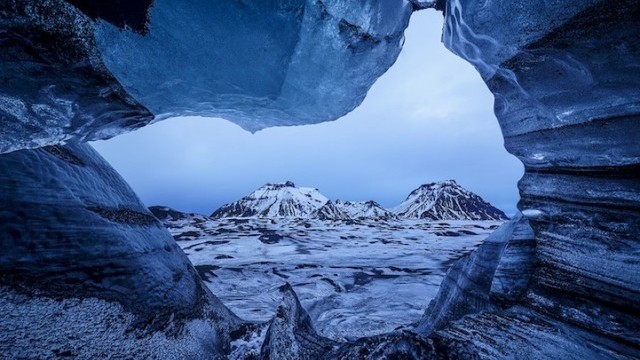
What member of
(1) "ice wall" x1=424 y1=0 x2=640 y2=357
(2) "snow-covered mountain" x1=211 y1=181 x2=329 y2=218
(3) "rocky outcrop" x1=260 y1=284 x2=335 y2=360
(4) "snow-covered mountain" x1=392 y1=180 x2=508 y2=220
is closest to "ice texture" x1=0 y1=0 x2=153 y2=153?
(3) "rocky outcrop" x1=260 y1=284 x2=335 y2=360

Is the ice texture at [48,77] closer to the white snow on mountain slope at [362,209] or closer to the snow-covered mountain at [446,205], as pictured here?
the white snow on mountain slope at [362,209]

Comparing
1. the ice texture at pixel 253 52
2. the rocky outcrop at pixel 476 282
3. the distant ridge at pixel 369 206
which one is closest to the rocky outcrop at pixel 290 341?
the rocky outcrop at pixel 476 282

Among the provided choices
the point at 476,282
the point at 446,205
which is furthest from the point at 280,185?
the point at 476,282

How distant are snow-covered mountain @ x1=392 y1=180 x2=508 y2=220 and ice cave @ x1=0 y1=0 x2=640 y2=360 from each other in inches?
860

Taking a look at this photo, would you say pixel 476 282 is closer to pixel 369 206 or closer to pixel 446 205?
pixel 369 206

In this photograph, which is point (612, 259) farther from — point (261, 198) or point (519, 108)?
point (261, 198)

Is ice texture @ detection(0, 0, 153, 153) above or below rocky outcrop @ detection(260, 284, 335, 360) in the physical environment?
above

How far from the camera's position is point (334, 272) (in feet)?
19.1

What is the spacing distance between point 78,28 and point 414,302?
4.64 metres

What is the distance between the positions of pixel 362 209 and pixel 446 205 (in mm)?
7162

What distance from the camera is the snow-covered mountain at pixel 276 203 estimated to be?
99.2 feet

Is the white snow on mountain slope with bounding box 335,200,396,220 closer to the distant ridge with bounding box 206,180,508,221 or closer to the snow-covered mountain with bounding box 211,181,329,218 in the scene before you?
the distant ridge with bounding box 206,180,508,221

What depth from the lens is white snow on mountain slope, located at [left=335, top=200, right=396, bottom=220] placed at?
2496 centimetres

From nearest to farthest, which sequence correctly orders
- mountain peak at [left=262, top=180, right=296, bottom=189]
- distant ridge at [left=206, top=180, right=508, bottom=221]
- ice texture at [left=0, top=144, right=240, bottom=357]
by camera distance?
ice texture at [left=0, top=144, right=240, bottom=357], distant ridge at [left=206, top=180, right=508, bottom=221], mountain peak at [left=262, top=180, right=296, bottom=189]
